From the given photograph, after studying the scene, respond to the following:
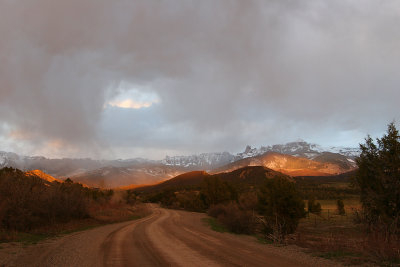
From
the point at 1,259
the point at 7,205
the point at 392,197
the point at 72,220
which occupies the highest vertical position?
the point at 392,197

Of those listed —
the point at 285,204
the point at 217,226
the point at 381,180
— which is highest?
the point at 381,180

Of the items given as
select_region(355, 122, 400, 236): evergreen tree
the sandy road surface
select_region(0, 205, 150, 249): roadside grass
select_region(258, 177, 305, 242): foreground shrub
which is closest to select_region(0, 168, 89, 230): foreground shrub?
select_region(0, 205, 150, 249): roadside grass

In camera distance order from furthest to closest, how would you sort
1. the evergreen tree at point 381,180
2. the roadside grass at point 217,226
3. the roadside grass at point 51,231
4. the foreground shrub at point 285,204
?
the roadside grass at point 217,226, the foreground shrub at point 285,204, the roadside grass at point 51,231, the evergreen tree at point 381,180

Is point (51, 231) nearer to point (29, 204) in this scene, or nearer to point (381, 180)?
point (29, 204)

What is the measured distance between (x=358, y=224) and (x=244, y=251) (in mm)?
6905

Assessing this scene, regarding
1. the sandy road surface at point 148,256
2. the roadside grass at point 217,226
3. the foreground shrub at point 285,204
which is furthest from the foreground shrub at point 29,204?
the foreground shrub at point 285,204

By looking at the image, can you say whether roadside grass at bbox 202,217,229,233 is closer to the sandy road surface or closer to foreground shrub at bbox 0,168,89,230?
the sandy road surface

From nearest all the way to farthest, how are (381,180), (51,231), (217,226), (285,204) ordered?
1. (381,180)
2. (51,231)
3. (285,204)
4. (217,226)

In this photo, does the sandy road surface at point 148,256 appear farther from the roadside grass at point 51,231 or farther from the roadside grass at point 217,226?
the roadside grass at point 217,226

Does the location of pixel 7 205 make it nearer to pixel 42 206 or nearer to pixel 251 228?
pixel 42 206

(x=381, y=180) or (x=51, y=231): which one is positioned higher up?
(x=381, y=180)

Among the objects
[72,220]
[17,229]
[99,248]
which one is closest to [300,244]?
[99,248]

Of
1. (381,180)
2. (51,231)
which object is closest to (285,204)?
(381,180)

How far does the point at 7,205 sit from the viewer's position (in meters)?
17.0
